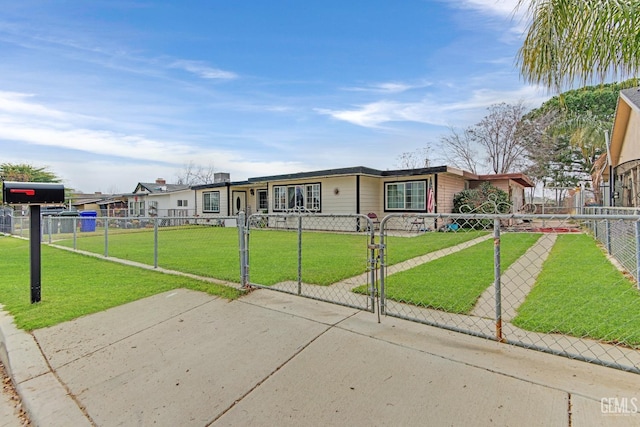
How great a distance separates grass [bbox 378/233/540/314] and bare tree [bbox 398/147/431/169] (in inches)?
851

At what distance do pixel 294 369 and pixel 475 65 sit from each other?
11423mm

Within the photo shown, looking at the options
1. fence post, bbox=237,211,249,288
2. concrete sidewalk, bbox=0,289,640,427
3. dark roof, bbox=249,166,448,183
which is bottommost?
concrete sidewalk, bbox=0,289,640,427

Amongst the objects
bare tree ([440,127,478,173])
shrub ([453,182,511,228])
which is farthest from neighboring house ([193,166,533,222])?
bare tree ([440,127,478,173])

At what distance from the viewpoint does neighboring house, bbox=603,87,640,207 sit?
374 inches

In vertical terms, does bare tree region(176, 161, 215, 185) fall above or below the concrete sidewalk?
above

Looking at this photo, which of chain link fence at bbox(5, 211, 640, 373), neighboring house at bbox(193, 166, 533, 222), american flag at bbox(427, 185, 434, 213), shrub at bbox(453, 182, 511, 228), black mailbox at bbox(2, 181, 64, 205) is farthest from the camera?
shrub at bbox(453, 182, 511, 228)

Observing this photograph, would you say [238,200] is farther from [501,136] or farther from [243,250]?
[501,136]

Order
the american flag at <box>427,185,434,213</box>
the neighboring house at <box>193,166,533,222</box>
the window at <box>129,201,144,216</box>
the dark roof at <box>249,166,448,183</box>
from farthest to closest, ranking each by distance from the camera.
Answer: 1. the window at <box>129,201,144,216</box>
2. the neighboring house at <box>193,166,533,222</box>
3. the dark roof at <box>249,166,448,183</box>
4. the american flag at <box>427,185,434,213</box>

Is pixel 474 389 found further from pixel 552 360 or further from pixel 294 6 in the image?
pixel 294 6

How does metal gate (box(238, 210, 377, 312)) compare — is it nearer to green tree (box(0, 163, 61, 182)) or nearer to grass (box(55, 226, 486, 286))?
→ grass (box(55, 226, 486, 286))

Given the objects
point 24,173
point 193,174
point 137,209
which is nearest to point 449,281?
point 137,209

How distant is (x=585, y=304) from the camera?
12.3 ft

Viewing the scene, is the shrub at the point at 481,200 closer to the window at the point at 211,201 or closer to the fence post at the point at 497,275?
the fence post at the point at 497,275

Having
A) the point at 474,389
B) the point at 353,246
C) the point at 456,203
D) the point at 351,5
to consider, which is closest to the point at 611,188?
the point at 456,203
